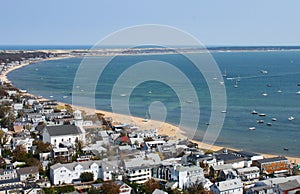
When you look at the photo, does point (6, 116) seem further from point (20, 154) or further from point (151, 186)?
point (151, 186)

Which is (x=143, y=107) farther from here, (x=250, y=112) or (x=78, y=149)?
(x=78, y=149)

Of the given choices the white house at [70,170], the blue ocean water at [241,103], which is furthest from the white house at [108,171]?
the blue ocean water at [241,103]

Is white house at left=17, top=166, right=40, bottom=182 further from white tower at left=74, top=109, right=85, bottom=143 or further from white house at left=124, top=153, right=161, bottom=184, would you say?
white tower at left=74, top=109, right=85, bottom=143

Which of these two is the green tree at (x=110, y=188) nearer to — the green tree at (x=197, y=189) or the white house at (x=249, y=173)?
the green tree at (x=197, y=189)

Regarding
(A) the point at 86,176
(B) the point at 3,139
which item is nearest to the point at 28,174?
(A) the point at 86,176

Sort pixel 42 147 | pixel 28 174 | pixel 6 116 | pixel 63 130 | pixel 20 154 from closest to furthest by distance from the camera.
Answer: pixel 28 174, pixel 20 154, pixel 42 147, pixel 63 130, pixel 6 116

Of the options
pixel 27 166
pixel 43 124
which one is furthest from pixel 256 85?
pixel 27 166

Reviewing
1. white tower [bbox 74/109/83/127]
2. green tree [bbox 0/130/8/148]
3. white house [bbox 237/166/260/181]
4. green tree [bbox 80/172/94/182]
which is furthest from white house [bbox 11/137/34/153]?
white house [bbox 237/166/260/181]
